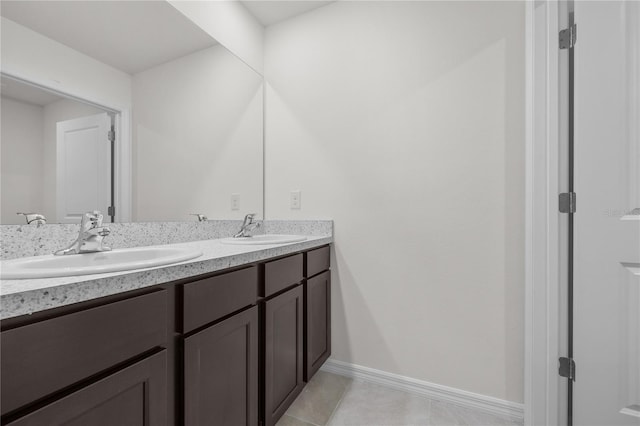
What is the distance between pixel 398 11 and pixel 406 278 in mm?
1517

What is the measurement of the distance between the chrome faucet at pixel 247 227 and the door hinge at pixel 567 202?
1560 mm

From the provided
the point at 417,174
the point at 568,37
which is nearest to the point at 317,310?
the point at 417,174

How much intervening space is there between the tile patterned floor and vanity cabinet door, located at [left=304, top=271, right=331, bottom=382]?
0.14m

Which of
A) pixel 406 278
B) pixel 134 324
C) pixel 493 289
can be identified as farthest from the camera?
pixel 406 278

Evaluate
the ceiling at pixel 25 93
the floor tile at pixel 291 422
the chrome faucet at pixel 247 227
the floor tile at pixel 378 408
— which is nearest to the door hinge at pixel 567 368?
the floor tile at pixel 378 408

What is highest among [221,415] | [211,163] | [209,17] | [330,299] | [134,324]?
[209,17]

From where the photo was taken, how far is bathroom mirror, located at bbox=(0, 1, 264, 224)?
952 mm

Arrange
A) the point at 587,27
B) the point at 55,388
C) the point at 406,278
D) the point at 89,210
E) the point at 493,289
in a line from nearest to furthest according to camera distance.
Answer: the point at 55,388 < the point at 89,210 < the point at 587,27 < the point at 493,289 < the point at 406,278

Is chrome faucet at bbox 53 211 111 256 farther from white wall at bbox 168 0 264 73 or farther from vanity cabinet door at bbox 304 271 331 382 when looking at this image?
white wall at bbox 168 0 264 73

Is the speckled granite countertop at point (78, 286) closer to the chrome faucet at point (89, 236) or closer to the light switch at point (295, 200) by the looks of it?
the chrome faucet at point (89, 236)

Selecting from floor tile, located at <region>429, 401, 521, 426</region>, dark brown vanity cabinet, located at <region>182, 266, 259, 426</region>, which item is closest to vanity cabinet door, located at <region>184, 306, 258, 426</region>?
dark brown vanity cabinet, located at <region>182, 266, 259, 426</region>

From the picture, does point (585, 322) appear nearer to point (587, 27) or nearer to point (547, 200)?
point (547, 200)

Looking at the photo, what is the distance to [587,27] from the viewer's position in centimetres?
124

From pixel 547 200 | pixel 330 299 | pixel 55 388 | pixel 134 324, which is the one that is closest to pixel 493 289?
pixel 547 200
